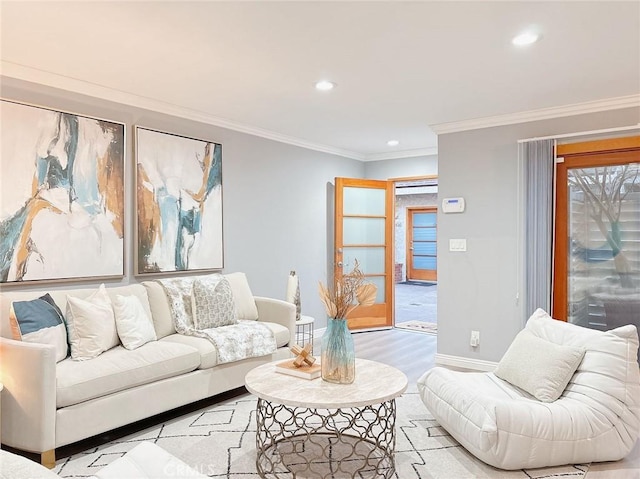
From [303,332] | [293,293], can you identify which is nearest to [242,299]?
[293,293]

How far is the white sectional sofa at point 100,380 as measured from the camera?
2.46 metres

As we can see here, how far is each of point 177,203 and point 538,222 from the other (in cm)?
331

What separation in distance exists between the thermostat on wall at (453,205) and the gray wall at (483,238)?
0.06m

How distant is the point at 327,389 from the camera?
7.91 ft

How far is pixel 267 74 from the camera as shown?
331cm

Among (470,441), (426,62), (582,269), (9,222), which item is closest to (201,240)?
(9,222)

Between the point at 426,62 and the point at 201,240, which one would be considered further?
the point at 201,240

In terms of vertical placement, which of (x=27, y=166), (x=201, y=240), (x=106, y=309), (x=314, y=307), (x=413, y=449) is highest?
(x=27, y=166)

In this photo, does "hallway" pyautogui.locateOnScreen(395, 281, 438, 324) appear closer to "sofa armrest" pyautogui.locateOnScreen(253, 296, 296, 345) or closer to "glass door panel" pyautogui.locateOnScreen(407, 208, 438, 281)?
"glass door panel" pyautogui.locateOnScreen(407, 208, 438, 281)

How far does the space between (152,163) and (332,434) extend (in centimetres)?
271

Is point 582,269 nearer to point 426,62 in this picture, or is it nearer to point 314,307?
point 426,62

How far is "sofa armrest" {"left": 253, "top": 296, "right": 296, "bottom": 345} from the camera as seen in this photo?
13.7 feet

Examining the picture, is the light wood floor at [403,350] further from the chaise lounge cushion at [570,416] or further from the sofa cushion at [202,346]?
the sofa cushion at [202,346]

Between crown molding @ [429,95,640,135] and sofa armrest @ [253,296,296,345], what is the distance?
7.87 ft
